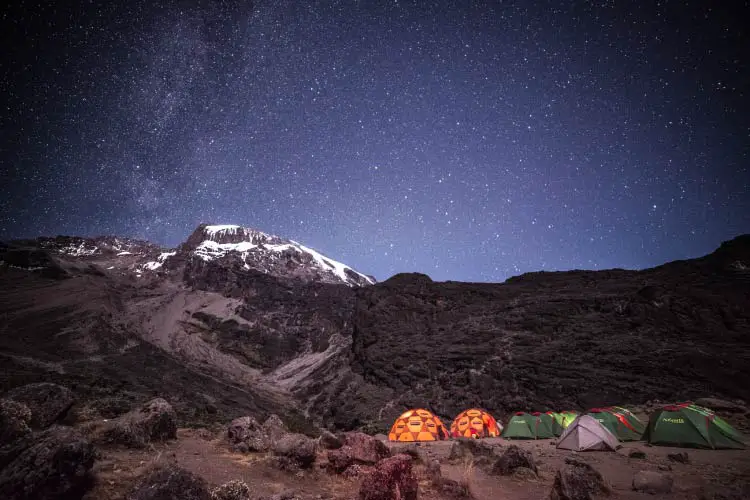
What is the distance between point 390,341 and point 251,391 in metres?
24.3

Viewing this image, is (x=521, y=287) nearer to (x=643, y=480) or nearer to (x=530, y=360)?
(x=530, y=360)

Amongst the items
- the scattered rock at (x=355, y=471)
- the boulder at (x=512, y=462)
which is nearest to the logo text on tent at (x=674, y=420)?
the boulder at (x=512, y=462)

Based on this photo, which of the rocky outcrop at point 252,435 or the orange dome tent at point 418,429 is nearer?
the rocky outcrop at point 252,435

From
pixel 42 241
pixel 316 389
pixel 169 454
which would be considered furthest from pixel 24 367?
pixel 42 241

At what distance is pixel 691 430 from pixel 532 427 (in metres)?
7.31

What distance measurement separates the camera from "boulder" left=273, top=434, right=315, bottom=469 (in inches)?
274

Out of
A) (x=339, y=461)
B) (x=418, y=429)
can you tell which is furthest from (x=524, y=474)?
(x=418, y=429)

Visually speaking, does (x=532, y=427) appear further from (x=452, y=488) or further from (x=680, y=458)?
(x=452, y=488)

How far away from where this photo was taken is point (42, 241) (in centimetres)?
12662

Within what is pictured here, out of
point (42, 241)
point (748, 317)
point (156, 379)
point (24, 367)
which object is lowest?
point (156, 379)

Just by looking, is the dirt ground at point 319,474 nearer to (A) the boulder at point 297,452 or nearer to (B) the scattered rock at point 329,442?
(A) the boulder at point 297,452

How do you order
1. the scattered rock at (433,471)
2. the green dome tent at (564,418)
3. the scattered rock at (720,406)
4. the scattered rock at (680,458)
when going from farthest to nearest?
1. the scattered rock at (720,406)
2. the green dome tent at (564,418)
3. the scattered rock at (680,458)
4. the scattered rock at (433,471)

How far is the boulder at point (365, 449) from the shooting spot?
730 cm

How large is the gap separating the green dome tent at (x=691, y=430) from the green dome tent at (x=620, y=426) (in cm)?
75
